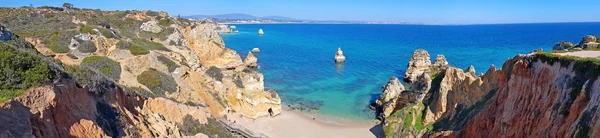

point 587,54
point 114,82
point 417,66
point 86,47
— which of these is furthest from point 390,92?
point 86,47

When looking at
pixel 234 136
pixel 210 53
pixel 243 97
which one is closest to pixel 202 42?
pixel 210 53

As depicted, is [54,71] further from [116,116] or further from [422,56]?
[422,56]

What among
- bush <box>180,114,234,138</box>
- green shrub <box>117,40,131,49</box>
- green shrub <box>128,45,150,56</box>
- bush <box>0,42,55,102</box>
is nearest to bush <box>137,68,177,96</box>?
green shrub <box>128,45,150,56</box>

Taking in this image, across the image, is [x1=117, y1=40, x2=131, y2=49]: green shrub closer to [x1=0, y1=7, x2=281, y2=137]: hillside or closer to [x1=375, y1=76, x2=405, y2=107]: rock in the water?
[x1=0, y1=7, x2=281, y2=137]: hillside

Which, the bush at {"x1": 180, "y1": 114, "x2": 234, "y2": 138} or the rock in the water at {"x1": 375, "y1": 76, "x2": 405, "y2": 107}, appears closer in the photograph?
the bush at {"x1": 180, "y1": 114, "x2": 234, "y2": 138}

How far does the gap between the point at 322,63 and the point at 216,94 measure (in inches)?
1805

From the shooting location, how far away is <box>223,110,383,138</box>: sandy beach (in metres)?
33.1

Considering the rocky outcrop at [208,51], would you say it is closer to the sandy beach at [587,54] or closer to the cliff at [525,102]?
the cliff at [525,102]

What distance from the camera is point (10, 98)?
11.4 metres

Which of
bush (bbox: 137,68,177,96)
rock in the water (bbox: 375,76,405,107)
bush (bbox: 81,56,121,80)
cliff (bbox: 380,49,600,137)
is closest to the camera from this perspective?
cliff (bbox: 380,49,600,137)

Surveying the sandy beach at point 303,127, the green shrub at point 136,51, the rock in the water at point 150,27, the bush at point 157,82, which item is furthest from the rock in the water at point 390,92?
the rock in the water at point 150,27

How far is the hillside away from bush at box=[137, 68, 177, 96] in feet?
0.23

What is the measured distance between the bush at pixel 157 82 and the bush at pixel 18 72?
1146 cm

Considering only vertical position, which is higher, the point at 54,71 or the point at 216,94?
the point at 54,71
